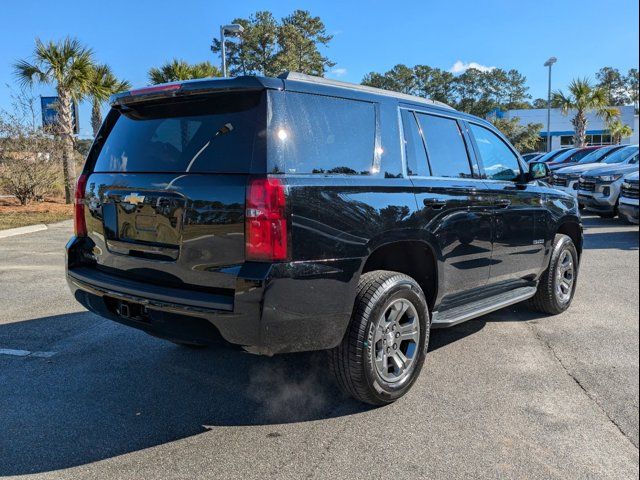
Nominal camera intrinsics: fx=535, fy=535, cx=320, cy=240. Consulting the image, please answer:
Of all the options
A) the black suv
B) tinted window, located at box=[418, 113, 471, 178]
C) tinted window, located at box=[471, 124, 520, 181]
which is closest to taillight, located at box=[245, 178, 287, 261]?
the black suv

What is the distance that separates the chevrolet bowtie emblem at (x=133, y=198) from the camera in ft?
10.8

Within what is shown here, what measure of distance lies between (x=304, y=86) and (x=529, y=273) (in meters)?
3.04

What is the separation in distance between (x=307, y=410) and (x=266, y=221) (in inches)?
55.6

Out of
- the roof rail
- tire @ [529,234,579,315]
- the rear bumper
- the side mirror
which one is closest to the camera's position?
the rear bumper

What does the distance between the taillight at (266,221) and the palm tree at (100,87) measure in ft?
58.4

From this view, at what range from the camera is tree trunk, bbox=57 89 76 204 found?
17359 mm

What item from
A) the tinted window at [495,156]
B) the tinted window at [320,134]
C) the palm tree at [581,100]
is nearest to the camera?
the tinted window at [320,134]

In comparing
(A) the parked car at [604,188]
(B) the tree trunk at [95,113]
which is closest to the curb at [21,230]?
(B) the tree trunk at [95,113]

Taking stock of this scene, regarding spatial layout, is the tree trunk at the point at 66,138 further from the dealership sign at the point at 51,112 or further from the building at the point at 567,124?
the building at the point at 567,124

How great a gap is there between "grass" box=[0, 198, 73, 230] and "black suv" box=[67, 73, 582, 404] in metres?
10.4

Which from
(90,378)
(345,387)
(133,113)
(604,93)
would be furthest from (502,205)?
(604,93)

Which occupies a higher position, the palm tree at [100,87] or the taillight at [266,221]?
the palm tree at [100,87]

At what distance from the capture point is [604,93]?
31953 mm

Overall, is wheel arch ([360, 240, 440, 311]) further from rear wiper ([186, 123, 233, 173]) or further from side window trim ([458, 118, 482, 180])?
rear wiper ([186, 123, 233, 173])
